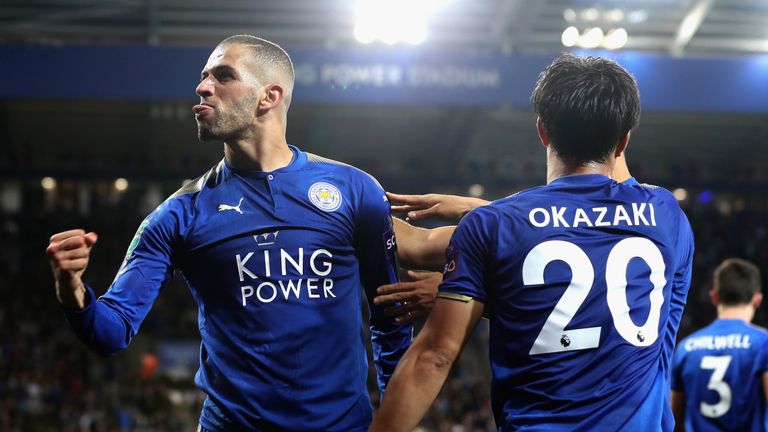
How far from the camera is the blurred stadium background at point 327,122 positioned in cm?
1498

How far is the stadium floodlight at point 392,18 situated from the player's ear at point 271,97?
13.9 m

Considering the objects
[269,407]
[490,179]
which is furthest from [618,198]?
[490,179]

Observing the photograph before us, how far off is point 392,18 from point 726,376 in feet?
41.3

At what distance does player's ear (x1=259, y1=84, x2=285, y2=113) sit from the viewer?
3.35 meters

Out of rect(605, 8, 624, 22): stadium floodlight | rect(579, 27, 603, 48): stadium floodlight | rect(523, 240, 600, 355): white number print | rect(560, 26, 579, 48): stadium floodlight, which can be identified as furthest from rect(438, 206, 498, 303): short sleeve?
rect(560, 26, 579, 48): stadium floodlight

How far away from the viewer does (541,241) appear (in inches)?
94.2

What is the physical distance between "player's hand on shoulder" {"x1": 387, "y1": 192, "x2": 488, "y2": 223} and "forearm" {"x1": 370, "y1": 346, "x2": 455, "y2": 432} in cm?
91

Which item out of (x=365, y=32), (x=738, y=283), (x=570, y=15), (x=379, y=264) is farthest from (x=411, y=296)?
(x=570, y=15)

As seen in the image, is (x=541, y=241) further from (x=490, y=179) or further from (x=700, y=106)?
(x=490, y=179)

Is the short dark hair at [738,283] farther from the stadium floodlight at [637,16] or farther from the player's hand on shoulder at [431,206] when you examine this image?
the stadium floodlight at [637,16]

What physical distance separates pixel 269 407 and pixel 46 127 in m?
19.4

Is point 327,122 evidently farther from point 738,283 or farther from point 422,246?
point 422,246

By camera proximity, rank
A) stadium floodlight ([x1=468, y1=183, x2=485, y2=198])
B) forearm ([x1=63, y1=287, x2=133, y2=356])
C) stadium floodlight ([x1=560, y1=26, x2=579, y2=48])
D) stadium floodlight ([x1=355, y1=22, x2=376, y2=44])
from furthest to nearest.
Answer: stadium floodlight ([x1=468, y1=183, x2=485, y2=198]) → stadium floodlight ([x1=560, y1=26, x2=579, y2=48]) → stadium floodlight ([x1=355, y1=22, x2=376, y2=44]) → forearm ([x1=63, y1=287, x2=133, y2=356])

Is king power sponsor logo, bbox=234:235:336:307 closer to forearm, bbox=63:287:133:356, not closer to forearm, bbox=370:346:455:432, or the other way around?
forearm, bbox=63:287:133:356
